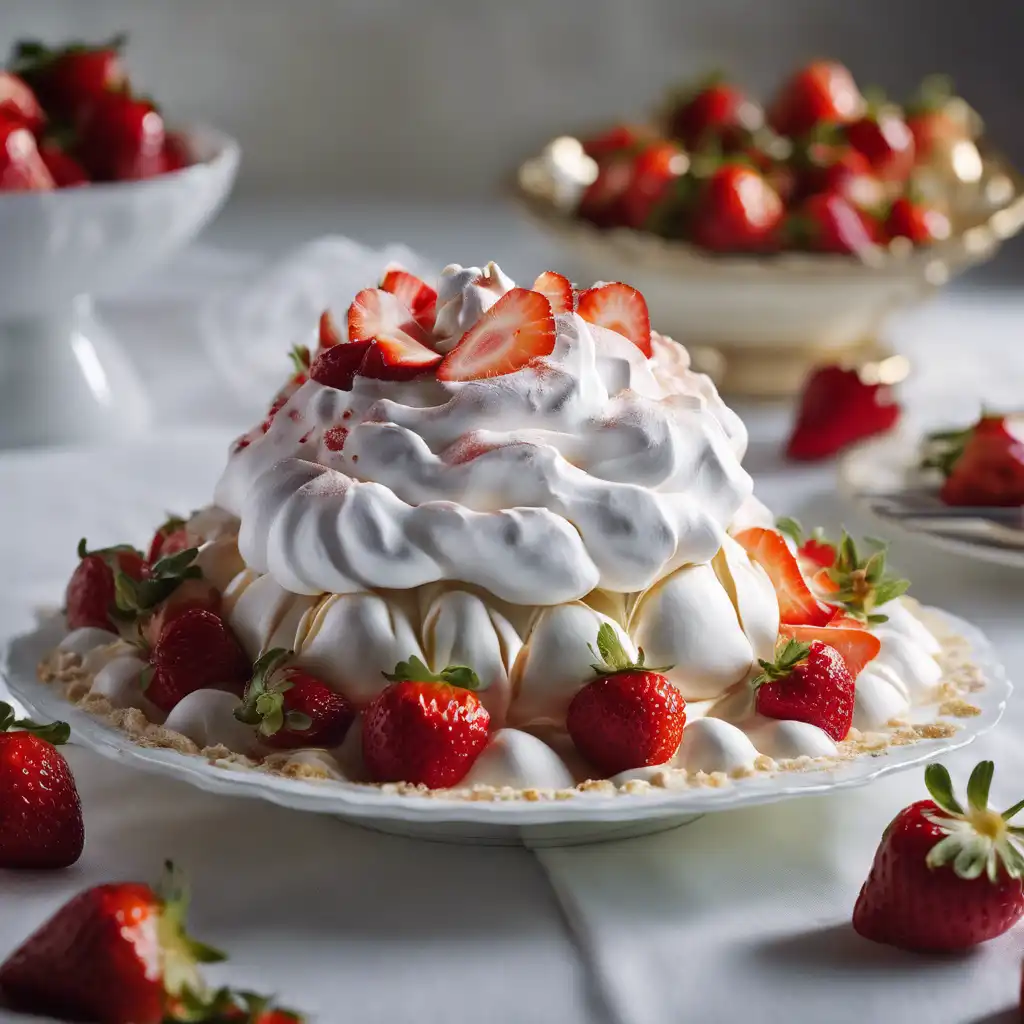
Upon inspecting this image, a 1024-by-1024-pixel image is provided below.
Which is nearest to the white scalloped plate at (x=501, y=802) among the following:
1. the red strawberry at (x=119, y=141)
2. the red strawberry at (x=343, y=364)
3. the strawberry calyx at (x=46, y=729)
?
the strawberry calyx at (x=46, y=729)

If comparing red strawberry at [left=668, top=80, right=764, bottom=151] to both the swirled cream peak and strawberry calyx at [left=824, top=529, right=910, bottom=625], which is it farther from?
the swirled cream peak

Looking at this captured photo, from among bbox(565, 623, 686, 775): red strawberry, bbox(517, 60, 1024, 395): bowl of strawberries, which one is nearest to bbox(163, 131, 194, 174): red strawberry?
bbox(517, 60, 1024, 395): bowl of strawberries

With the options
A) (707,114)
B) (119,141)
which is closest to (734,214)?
(707,114)

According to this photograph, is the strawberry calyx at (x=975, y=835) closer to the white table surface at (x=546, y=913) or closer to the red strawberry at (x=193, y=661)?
the white table surface at (x=546, y=913)

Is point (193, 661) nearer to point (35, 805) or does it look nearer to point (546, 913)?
point (35, 805)

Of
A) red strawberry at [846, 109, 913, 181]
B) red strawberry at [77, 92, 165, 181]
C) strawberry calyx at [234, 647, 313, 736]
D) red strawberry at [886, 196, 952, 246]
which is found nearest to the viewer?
strawberry calyx at [234, 647, 313, 736]
